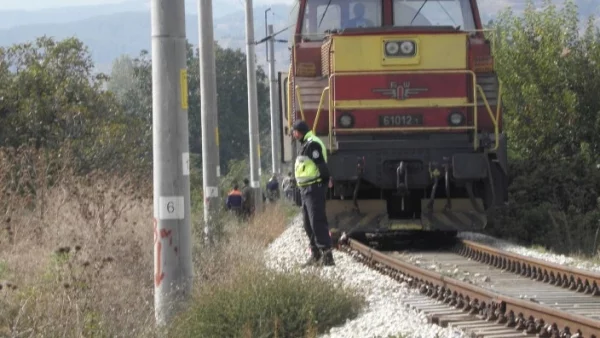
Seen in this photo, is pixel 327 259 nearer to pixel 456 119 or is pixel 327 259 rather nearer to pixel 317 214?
pixel 317 214

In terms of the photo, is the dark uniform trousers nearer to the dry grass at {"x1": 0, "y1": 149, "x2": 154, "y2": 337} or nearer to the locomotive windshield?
the dry grass at {"x1": 0, "y1": 149, "x2": 154, "y2": 337}

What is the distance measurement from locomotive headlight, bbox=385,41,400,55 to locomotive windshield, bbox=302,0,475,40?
0.85 metres

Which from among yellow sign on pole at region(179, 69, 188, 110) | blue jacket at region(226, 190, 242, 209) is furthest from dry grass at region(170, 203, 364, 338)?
blue jacket at region(226, 190, 242, 209)

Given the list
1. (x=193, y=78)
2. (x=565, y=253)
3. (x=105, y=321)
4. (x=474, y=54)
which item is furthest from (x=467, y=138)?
(x=193, y=78)

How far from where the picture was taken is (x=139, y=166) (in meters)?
24.7

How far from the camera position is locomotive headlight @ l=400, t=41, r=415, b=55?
50.3 feet

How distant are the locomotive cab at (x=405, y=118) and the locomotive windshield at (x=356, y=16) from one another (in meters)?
0.23

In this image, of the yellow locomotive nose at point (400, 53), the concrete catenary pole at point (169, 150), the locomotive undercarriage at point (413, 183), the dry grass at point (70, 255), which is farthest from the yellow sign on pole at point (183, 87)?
the yellow locomotive nose at point (400, 53)

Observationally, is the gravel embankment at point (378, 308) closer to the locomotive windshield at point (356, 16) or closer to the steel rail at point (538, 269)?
the steel rail at point (538, 269)

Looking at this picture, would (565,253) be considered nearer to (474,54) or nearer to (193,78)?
→ (474,54)

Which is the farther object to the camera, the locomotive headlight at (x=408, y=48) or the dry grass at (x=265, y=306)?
the locomotive headlight at (x=408, y=48)

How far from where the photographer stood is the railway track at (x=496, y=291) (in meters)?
8.59

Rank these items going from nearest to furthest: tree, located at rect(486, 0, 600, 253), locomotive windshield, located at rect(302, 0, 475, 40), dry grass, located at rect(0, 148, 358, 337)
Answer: dry grass, located at rect(0, 148, 358, 337) < locomotive windshield, located at rect(302, 0, 475, 40) < tree, located at rect(486, 0, 600, 253)

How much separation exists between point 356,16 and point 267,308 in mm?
→ 8159
